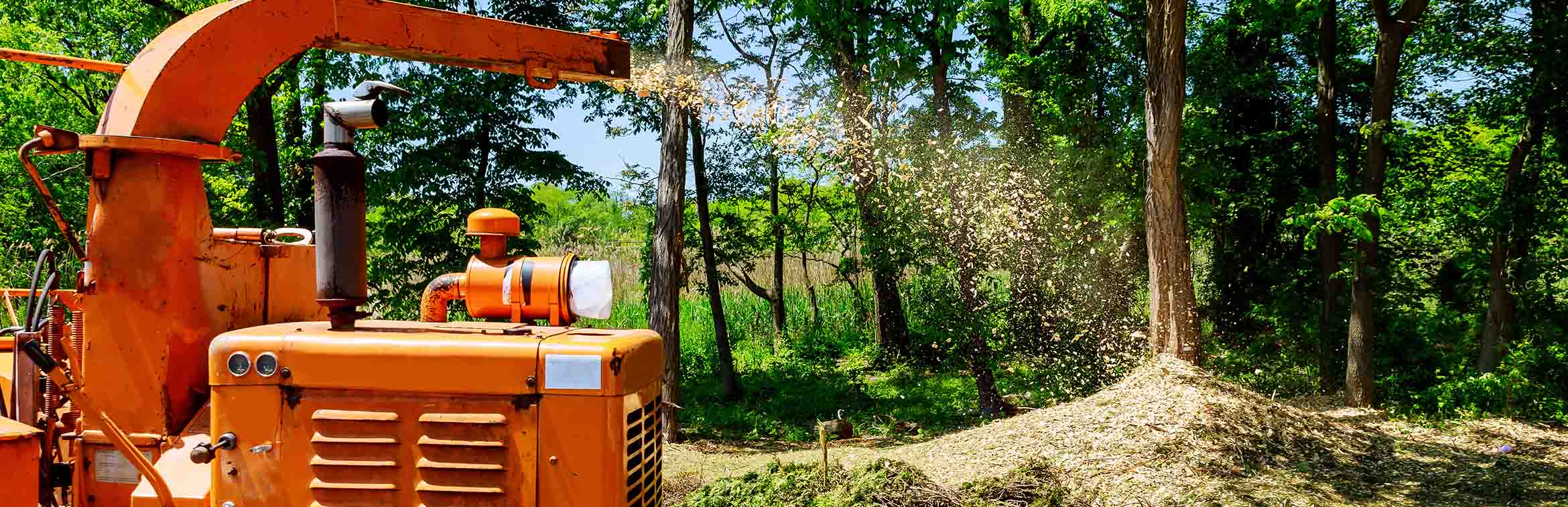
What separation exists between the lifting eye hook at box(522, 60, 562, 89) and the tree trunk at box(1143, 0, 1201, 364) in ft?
22.2

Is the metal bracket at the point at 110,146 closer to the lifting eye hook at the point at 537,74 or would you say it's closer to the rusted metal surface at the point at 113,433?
the rusted metal surface at the point at 113,433

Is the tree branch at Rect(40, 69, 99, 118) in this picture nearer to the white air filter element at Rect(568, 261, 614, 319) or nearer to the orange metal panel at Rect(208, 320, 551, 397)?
the orange metal panel at Rect(208, 320, 551, 397)

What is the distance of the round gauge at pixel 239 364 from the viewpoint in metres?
3.51

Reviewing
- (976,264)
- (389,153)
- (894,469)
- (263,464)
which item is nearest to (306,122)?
(389,153)

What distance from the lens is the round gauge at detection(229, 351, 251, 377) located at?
138 inches

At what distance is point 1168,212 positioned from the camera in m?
9.84

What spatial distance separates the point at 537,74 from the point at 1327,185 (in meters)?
11.3

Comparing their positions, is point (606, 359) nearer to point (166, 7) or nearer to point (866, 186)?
point (866, 186)

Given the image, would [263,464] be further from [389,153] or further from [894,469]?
[389,153]

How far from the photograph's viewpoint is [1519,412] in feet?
35.4

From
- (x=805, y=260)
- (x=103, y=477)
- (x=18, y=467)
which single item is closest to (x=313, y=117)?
(x=805, y=260)

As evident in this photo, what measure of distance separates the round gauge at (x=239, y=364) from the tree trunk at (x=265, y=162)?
11697 millimetres

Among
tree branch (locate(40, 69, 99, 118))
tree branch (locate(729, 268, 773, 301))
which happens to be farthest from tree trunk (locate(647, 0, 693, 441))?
tree branch (locate(40, 69, 99, 118))

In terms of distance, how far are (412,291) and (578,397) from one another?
10878mm
